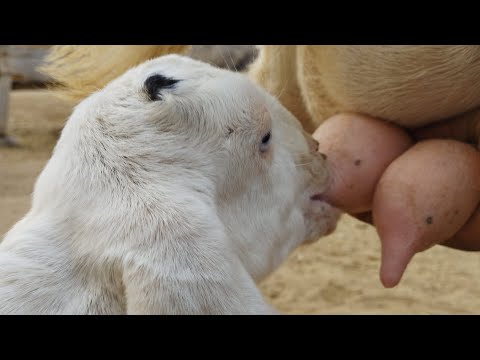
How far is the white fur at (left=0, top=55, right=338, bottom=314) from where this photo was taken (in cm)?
127

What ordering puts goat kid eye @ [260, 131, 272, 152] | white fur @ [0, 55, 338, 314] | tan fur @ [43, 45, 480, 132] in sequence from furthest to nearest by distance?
tan fur @ [43, 45, 480, 132] → goat kid eye @ [260, 131, 272, 152] → white fur @ [0, 55, 338, 314]

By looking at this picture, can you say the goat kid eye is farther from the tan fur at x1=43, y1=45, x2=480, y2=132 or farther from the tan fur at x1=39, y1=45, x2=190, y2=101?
the tan fur at x1=39, y1=45, x2=190, y2=101

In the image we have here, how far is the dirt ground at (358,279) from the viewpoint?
330cm

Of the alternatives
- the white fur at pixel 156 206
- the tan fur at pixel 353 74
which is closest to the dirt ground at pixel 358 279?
the tan fur at pixel 353 74

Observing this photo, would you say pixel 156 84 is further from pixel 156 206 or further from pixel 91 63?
pixel 91 63

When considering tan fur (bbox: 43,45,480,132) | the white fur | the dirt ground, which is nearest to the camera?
the white fur

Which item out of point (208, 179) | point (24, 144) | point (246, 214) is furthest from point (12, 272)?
point (24, 144)

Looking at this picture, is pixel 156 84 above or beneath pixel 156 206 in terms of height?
above

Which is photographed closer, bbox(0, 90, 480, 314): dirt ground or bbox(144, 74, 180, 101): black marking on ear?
bbox(144, 74, 180, 101): black marking on ear

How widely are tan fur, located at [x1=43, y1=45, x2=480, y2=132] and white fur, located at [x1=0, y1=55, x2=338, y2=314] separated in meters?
0.37

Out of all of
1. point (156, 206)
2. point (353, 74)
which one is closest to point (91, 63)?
point (353, 74)

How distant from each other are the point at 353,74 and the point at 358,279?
1801mm

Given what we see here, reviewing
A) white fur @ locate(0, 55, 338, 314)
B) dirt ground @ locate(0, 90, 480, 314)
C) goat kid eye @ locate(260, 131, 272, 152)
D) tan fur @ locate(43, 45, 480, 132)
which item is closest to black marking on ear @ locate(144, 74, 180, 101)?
white fur @ locate(0, 55, 338, 314)

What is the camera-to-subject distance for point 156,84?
4.88 ft
